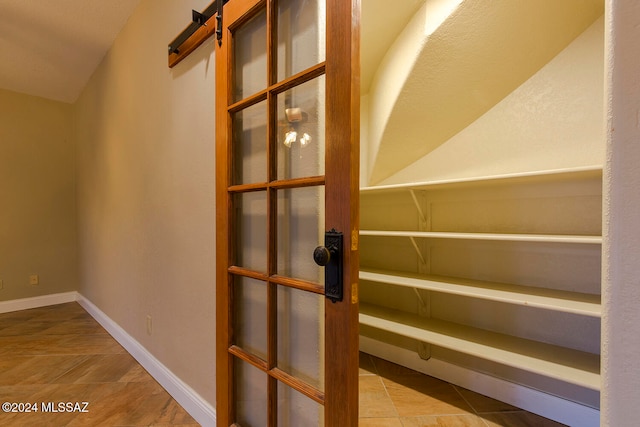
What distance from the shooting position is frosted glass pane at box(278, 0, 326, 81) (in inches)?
38.1

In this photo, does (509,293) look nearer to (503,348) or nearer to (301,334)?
(503,348)

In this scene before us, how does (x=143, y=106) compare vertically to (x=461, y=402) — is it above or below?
above

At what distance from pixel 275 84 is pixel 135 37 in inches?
77.3

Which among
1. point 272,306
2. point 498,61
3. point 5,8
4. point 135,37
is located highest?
point 5,8

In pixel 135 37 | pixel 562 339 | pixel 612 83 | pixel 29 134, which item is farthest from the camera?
pixel 29 134

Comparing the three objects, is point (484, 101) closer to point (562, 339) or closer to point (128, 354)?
point (562, 339)

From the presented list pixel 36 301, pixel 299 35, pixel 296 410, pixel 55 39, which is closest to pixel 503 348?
pixel 296 410

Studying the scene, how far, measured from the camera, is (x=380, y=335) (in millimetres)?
2410

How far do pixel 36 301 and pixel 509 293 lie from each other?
199 inches

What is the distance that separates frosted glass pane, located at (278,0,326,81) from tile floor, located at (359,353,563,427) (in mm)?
1843

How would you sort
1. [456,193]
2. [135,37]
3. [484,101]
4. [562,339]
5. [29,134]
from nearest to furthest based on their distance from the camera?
[562,339]
[484,101]
[456,193]
[135,37]
[29,134]

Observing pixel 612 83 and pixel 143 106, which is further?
pixel 143 106

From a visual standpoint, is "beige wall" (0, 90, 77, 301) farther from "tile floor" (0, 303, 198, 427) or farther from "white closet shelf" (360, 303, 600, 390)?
"white closet shelf" (360, 303, 600, 390)

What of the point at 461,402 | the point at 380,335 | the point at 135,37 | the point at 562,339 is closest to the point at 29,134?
the point at 135,37
